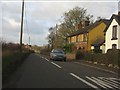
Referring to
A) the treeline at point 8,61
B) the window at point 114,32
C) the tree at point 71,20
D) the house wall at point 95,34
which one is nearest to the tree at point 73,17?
the tree at point 71,20

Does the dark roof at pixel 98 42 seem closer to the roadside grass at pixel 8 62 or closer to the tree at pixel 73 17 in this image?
the tree at pixel 73 17

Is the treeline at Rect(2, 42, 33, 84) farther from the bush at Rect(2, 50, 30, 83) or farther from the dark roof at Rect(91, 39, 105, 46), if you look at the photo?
the dark roof at Rect(91, 39, 105, 46)

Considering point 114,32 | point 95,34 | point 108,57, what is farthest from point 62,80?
point 95,34

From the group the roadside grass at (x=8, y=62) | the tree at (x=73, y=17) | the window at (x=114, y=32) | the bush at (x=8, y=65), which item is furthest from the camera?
the tree at (x=73, y=17)

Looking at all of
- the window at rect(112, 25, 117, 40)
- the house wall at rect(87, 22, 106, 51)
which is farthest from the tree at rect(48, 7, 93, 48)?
the window at rect(112, 25, 117, 40)

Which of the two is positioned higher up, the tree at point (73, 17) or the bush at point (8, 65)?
the tree at point (73, 17)

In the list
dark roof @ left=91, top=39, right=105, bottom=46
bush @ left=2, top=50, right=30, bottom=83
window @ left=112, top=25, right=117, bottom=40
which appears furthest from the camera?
dark roof @ left=91, top=39, right=105, bottom=46

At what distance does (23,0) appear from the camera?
37.7 m

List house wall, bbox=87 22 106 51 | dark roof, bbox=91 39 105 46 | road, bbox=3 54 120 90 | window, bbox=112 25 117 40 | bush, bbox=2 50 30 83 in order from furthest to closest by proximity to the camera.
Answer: house wall, bbox=87 22 106 51 < dark roof, bbox=91 39 105 46 < window, bbox=112 25 117 40 < road, bbox=3 54 120 90 < bush, bbox=2 50 30 83

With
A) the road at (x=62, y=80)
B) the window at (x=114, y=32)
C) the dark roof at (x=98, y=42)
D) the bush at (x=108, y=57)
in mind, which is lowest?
the road at (x=62, y=80)

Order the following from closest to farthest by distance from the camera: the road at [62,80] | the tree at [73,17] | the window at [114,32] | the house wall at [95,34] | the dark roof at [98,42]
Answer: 1. the road at [62,80]
2. the window at [114,32]
3. the dark roof at [98,42]
4. the house wall at [95,34]
5. the tree at [73,17]

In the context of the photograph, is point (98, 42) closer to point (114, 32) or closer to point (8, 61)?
point (114, 32)

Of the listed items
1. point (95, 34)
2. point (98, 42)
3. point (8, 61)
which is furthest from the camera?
point (95, 34)

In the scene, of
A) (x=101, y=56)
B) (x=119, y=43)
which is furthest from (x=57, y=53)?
(x=119, y=43)
